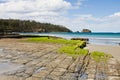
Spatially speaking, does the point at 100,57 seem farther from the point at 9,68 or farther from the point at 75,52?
the point at 9,68

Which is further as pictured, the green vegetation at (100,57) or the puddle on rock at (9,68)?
the green vegetation at (100,57)

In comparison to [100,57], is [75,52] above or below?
above

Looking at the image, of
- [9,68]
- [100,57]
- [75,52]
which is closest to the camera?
[9,68]

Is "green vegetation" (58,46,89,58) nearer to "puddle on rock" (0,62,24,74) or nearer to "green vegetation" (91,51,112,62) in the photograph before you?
"green vegetation" (91,51,112,62)

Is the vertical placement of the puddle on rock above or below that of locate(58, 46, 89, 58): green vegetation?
below

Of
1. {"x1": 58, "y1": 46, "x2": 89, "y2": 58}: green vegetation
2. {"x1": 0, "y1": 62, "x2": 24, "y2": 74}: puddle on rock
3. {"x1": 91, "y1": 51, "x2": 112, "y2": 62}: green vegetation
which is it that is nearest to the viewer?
{"x1": 0, "y1": 62, "x2": 24, "y2": 74}: puddle on rock

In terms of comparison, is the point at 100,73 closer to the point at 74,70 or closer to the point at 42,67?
the point at 74,70

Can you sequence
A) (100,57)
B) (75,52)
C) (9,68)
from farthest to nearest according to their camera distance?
1. (75,52)
2. (100,57)
3. (9,68)

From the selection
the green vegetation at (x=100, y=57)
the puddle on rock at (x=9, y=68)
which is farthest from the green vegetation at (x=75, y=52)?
the puddle on rock at (x=9, y=68)

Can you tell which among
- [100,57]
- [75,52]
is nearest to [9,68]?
[100,57]

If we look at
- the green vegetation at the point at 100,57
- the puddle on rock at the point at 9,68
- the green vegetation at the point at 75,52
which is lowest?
the green vegetation at the point at 100,57

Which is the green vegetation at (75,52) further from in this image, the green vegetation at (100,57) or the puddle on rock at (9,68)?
the puddle on rock at (9,68)

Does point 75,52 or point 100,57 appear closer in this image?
point 100,57

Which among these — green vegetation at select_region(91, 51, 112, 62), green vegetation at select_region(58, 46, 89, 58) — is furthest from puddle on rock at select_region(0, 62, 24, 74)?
green vegetation at select_region(91, 51, 112, 62)
